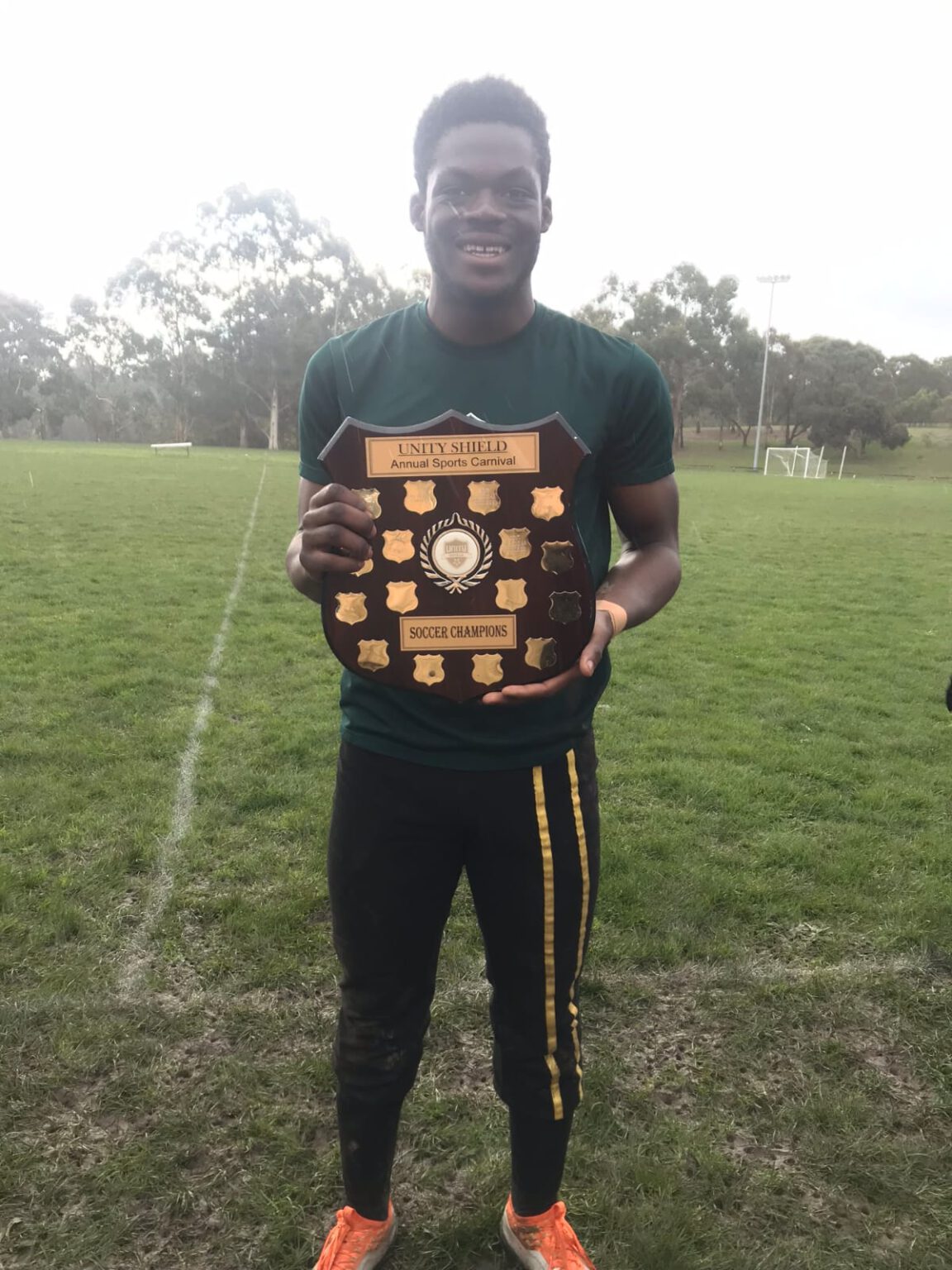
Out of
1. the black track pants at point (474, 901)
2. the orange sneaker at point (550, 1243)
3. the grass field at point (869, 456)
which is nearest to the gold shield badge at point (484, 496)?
the black track pants at point (474, 901)

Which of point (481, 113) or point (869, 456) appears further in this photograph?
point (869, 456)

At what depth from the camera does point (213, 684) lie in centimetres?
638

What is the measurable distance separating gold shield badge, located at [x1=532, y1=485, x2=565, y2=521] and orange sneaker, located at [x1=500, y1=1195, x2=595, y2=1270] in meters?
1.56

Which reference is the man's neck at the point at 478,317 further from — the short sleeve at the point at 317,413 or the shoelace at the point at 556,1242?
the shoelace at the point at 556,1242

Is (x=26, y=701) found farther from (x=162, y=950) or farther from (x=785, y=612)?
(x=785, y=612)

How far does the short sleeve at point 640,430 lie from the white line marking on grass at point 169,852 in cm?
241

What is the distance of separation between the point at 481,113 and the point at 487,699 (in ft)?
3.39

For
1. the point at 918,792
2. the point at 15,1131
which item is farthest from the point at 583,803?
the point at 918,792

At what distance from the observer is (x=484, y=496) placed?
151 centimetres

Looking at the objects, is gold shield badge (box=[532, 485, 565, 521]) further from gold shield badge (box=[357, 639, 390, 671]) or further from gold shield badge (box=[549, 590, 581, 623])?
gold shield badge (box=[357, 639, 390, 671])

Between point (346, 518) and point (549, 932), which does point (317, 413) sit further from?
point (549, 932)

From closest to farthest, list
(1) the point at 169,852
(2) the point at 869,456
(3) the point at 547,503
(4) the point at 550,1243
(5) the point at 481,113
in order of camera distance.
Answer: (3) the point at 547,503
(5) the point at 481,113
(4) the point at 550,1243
(1) the point at 169,852
(2) the point at 869,456

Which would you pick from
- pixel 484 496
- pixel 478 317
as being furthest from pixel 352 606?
pixel 478 317

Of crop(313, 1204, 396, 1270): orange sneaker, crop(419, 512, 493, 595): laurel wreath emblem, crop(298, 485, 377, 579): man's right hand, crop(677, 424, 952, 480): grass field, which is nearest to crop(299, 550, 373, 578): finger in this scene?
crop(298, 485, 377, 579): man's right hand
